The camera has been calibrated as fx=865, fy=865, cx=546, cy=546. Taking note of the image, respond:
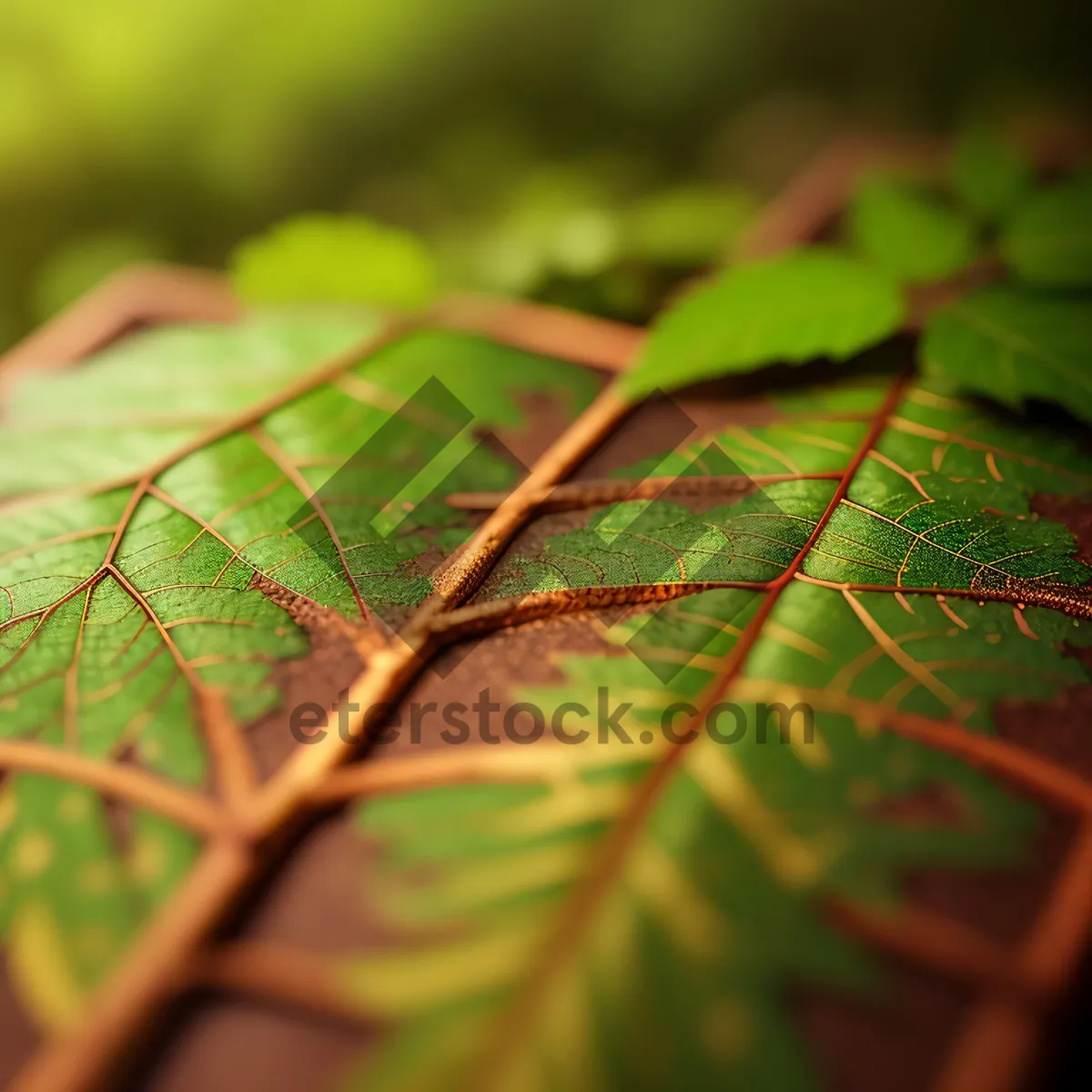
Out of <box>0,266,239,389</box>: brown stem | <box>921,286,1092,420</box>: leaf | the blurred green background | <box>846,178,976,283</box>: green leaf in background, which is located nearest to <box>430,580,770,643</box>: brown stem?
<box>921,286,1092,420</box>: leaf

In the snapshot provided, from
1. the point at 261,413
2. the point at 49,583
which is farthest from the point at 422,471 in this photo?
the point at 49,583

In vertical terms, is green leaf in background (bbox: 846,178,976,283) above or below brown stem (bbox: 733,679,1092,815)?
above

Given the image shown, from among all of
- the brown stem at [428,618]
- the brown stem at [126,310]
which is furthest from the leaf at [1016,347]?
the brown stem at [126,310]

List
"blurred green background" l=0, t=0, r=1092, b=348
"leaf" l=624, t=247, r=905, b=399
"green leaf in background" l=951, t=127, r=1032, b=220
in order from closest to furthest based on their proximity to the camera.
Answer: "leaf" l=624, t=247, r=905, b=399, "green leaf in background" l=951, t=127, r=1032, b=220, "blurred green background" l=0, t=0, r=1092, b=348

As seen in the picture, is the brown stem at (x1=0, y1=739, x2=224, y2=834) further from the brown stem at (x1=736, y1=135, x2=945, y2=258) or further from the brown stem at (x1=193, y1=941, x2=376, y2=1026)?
the brown stem at (x1=736, y1=135, x2=945, y2=258)

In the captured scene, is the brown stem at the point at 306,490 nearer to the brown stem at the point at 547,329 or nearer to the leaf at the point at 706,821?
the leaf at the point at 706,821

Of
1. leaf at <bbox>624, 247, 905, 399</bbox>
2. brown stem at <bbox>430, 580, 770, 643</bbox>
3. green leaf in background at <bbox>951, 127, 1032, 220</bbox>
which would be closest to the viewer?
brown stem at <bbox>430, 580, 770, 643</bbox>

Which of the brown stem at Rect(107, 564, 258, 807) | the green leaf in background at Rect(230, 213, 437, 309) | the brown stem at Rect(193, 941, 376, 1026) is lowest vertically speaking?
the brown stem at Rect(193, 941, 376, 1026)
